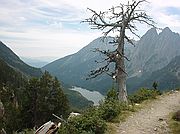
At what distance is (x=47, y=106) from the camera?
197 feet

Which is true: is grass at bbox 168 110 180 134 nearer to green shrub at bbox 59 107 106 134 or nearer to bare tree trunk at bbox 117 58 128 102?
green shrub at bbox 59 107 106 134

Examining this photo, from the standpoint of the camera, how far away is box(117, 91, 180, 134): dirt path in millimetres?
15836

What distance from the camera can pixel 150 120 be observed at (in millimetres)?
18234

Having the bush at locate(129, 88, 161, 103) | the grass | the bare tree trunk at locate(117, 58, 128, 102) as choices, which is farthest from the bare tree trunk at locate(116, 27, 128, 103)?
the grass

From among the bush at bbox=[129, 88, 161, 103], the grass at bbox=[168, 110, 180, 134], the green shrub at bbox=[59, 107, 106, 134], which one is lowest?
the bush at bbox=[129, 88, 161, 103]

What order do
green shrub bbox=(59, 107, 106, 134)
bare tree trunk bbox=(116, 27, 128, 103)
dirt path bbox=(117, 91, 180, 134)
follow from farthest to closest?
1. bare tree trunk bbox=(116, 27, 128, 103)
2. dirt path bbox=(117, 91, 180, 134)
3. green shrub bbox=(59, 107, 106, 134)

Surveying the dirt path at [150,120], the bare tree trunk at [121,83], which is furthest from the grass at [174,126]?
the bare tree trunk at [121,83]

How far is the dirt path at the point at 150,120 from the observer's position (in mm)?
15836

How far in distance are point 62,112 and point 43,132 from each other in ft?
159

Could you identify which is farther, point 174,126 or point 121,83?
point 121,83

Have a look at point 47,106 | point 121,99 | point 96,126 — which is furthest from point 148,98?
point 47,106

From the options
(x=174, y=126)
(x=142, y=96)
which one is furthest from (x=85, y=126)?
(x=142, y=96)

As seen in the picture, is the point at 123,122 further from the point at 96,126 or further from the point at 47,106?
the point at 47,106

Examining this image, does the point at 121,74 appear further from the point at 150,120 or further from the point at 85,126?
the point at 85,126
